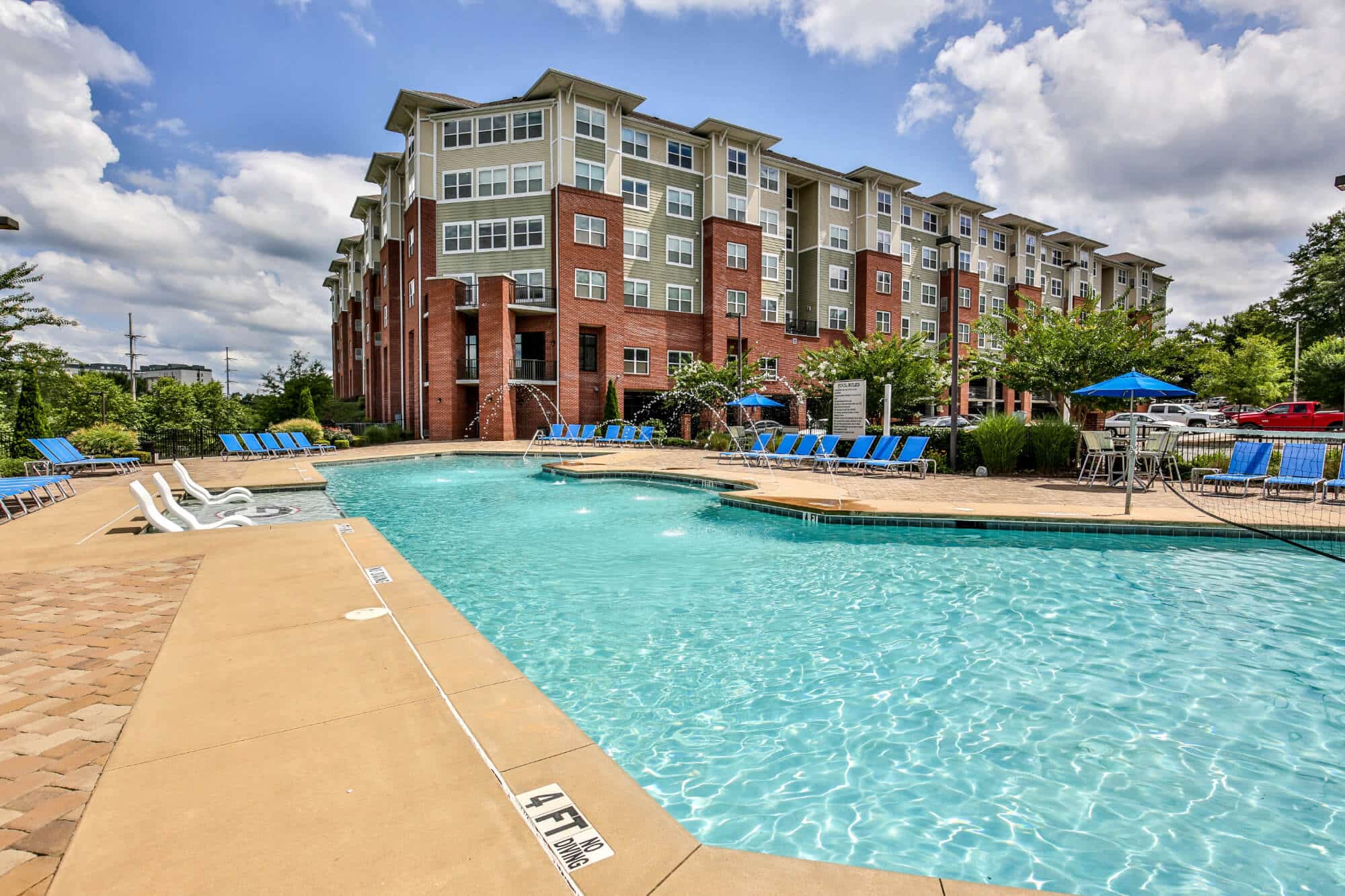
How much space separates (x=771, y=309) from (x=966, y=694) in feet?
126

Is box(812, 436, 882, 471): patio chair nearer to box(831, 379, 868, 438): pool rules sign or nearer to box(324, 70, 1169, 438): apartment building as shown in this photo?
box(831, 379, 868, 438): pool rules sign

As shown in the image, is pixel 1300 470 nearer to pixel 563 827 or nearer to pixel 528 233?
pixel 563 827

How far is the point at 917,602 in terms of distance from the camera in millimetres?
6215

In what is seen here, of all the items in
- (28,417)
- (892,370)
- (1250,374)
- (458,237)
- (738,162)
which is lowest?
(28,417)

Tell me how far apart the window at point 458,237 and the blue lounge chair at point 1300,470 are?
3327 cm

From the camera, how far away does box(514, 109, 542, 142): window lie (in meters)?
32.9

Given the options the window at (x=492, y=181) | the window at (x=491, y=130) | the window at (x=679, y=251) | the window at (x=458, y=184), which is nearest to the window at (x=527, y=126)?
the window at (x=491, y=130)

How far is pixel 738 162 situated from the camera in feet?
126

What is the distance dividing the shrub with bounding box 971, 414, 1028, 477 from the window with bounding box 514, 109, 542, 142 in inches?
1076

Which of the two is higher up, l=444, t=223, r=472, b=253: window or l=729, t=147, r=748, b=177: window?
l=729, t=147, r=748, b=177: window

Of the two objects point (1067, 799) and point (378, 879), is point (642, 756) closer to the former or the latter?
point (378, 879)

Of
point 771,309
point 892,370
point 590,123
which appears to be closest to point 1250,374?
point 771,309

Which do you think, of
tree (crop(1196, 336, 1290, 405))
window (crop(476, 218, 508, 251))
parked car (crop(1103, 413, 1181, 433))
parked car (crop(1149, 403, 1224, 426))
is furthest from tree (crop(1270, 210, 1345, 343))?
window (crop(476, 218, 508, 251))

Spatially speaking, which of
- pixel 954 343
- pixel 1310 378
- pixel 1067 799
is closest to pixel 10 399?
pixel 1067 799
